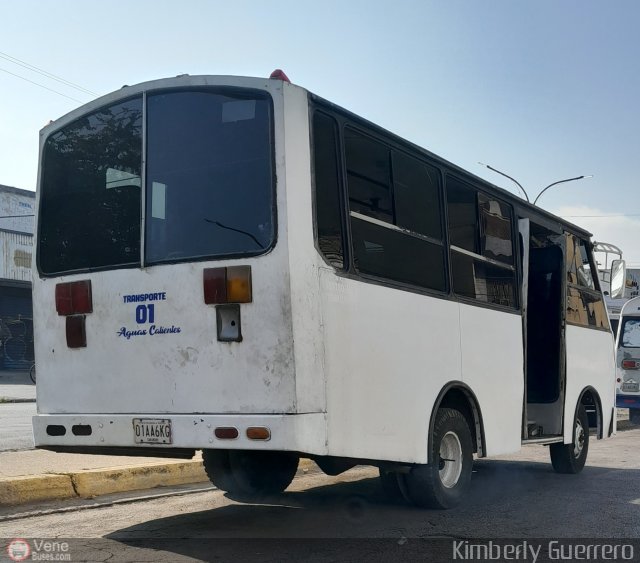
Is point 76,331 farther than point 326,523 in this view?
No

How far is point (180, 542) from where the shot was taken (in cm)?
589

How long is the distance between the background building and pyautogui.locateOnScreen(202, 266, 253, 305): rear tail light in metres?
34.0

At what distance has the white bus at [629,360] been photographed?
18812mm

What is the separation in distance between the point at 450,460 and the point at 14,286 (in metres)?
34.8

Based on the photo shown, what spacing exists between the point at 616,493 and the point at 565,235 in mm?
3077

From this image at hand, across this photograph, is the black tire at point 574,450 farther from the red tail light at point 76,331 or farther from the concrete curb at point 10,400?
the concrete curb at point 10,400

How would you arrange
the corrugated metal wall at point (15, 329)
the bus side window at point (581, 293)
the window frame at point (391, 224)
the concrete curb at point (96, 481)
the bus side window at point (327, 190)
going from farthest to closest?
the corrugated metal wall at point (15, 329) < the bus side window at point (581, 293) < the concrete curb at point (96, 481) < the window frame at point (391, 224) < the bus side window at point (327, 190)

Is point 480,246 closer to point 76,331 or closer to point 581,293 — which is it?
point 581,293

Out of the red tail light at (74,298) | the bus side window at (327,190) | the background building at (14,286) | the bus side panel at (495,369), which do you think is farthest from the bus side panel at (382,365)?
the background building at (14,286)

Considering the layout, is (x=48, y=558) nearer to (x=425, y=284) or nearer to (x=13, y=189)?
(x=425, y=284)

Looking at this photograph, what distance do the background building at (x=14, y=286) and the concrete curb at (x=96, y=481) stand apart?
30.7m

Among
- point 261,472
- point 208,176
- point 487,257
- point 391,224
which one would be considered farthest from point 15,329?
point 208,176

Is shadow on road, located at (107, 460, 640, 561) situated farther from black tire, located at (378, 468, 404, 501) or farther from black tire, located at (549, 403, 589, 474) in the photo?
black tire, located at (549, 403, 589, 474)

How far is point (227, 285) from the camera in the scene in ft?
18.5
